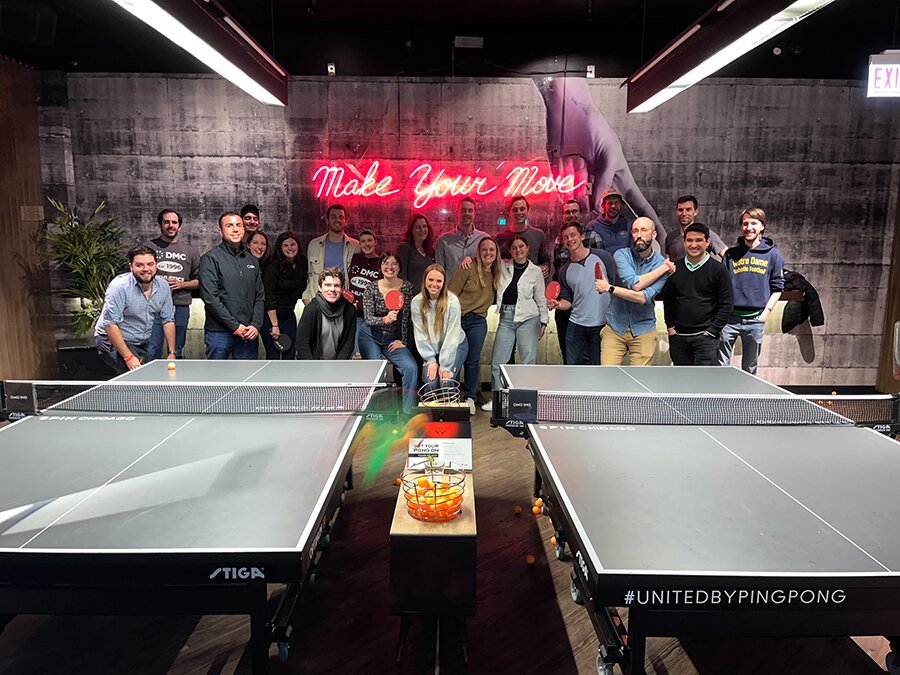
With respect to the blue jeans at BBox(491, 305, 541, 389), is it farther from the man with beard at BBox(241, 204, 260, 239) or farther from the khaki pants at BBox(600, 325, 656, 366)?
the man with beard at BBox(241, 204, 260, 239)

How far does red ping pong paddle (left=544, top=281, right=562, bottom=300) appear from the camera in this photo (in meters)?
5.83

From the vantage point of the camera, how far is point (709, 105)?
24.8 feet

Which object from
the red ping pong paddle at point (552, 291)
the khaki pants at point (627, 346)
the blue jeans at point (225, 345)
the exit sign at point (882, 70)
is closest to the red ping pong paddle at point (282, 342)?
the blue jeans at point (225, 345)

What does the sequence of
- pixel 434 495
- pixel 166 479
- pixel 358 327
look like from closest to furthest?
pixel 166 479
pixel 434 495
pixel 358 327

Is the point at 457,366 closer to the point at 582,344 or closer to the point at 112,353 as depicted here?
the point at 582,344

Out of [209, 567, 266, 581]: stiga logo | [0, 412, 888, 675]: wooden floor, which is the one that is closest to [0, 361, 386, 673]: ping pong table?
[209, 567, 266, 581]: stiga logo

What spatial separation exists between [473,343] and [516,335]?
46 centimetres

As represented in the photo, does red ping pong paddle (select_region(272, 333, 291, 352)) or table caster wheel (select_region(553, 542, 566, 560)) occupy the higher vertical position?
red ping pong paddle (select_region(272, 333, 291, 352))

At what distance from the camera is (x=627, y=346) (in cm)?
580

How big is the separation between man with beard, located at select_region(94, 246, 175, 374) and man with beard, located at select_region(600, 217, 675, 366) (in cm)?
402

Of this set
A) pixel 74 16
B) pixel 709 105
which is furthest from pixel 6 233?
pixel 709 105

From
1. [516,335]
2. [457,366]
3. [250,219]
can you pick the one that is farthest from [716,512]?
[250,219]

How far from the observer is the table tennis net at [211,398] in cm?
338

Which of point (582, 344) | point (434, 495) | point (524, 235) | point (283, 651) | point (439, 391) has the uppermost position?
point (524, 235)
